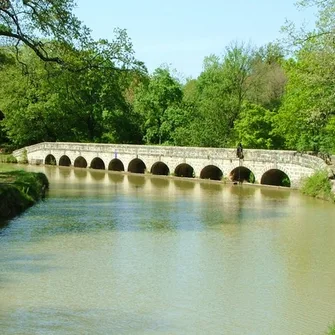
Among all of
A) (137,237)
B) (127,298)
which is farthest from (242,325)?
(137,237)

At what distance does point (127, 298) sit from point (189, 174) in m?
27.7

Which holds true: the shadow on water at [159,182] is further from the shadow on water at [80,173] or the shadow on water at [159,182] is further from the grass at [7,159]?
the grass at [7,159]

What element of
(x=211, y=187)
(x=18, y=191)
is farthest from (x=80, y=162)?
(x=18, y=191)

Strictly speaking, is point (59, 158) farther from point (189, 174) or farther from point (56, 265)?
point (56, 265)

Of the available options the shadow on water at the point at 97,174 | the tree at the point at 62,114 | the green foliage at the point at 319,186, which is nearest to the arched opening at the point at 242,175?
the green foliage at the point at 319,186

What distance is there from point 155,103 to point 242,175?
16868 millimetres

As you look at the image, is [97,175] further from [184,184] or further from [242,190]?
[242,190]

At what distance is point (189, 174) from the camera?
3941 cm

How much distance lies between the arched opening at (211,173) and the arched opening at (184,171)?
65.8 inches

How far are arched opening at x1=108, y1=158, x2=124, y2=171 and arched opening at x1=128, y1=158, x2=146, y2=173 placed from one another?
1.44 metres

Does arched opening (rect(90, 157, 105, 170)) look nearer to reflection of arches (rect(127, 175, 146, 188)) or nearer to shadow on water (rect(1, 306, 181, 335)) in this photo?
reflection of arches (rect(127, 175, 146, 188))

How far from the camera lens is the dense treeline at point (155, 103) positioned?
23750mm

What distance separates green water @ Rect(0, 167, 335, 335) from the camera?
10.7 metres

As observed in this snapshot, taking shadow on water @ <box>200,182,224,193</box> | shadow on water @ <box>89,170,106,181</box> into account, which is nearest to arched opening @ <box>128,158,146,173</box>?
shadow on water @ <box>89,170,106,181</box>
